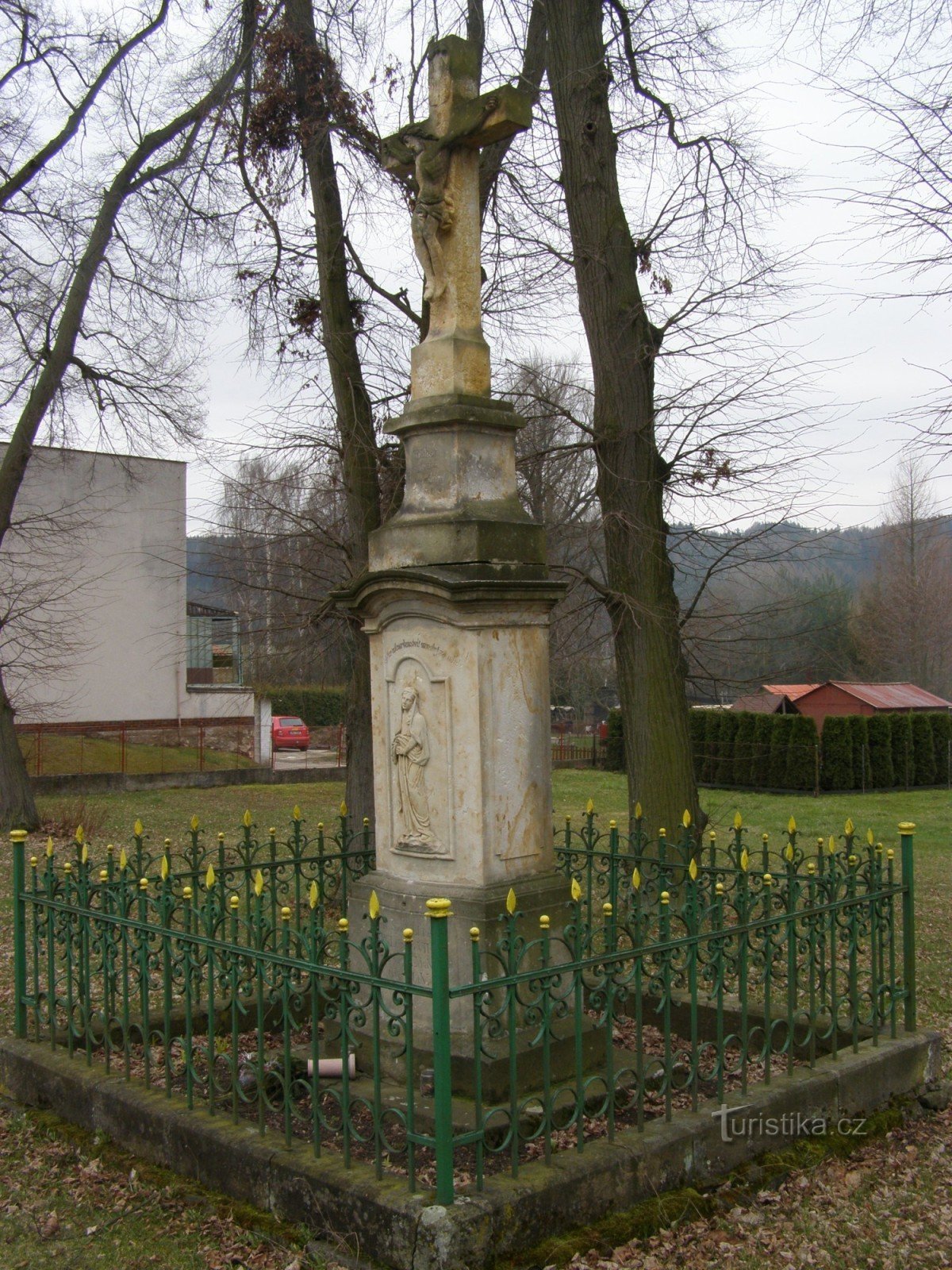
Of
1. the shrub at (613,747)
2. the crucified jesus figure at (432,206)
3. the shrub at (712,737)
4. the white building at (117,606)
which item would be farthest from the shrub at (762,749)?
the crucified jesus figure at (432,206)

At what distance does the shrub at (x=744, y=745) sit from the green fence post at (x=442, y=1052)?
80.2ft

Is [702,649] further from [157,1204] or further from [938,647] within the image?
[938,647]

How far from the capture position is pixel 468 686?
5.51 metres

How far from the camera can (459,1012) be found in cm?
535

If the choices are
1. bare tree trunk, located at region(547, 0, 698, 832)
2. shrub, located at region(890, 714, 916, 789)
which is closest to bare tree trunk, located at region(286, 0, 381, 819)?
bare tree trunk, located at region(547, 0, 698, 832)

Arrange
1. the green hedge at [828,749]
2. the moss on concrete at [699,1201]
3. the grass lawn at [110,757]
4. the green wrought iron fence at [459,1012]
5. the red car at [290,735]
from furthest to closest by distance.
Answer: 1. the red car at [290,735]
2. the green hedge at [828,749]
3. the grass lawn at [110,757]
4. the green wrought iron fence at [459,1012]
5. the moss on concrete at [699,1201]

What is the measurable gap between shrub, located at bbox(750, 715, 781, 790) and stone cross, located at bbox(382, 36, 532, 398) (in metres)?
22.8

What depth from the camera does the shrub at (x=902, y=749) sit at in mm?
28172

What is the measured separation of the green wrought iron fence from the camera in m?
4.45

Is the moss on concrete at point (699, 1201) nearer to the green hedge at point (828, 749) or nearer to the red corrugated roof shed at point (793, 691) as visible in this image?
the green hedge at point (828, 749)

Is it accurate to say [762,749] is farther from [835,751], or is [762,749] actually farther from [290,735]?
[290,735]

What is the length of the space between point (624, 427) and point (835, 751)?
19.5m

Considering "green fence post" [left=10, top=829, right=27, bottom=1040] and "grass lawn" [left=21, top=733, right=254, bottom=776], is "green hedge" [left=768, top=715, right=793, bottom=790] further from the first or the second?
"green fence post" [left=10, top=829, right=27, bottom=1040]

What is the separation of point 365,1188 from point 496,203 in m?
8.80
